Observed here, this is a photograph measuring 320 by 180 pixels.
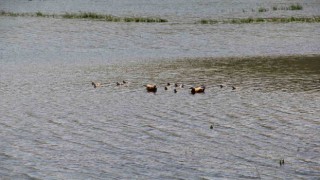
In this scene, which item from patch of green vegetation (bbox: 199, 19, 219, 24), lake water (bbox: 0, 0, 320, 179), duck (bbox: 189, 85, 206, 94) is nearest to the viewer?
lake water (bbox: 0, 0, 320, 179)

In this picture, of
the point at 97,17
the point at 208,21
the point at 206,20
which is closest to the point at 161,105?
the point at 208,21

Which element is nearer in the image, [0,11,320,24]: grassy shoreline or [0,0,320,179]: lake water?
[0,0,320,179]: lake water

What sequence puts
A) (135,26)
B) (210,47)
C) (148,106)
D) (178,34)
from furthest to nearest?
1. (135,26)
2. (178,34)
3. (210,47)
4. (148,106)

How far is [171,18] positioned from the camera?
250 feet

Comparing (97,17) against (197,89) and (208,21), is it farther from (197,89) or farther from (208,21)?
(197,89)

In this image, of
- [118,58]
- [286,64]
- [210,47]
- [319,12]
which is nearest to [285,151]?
[286,64]

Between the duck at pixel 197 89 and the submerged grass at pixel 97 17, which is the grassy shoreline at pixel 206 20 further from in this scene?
the duck at pixel 197 89

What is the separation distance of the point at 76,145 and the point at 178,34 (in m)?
39.3

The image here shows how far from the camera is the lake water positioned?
1888 cm

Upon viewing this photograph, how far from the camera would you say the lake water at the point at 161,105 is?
1888cm

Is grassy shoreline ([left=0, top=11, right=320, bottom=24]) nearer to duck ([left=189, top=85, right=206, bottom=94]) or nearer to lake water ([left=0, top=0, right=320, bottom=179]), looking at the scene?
lake water ([left=0, top=0, right=320, bottom=179])

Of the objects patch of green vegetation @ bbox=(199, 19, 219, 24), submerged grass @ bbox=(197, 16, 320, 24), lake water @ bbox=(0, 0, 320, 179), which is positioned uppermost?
submerged grass @ bbox=(197, 16, 320, 24)

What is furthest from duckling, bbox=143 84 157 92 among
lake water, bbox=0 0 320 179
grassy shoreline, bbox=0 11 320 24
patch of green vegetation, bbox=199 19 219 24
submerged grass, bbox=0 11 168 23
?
submerged grass, bbox=0 11 168 23

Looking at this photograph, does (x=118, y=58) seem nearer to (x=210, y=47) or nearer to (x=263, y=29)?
(x=210, y=47)
